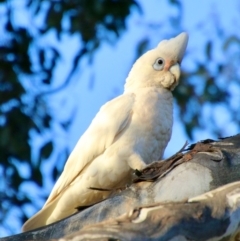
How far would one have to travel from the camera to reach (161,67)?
405 centimetres

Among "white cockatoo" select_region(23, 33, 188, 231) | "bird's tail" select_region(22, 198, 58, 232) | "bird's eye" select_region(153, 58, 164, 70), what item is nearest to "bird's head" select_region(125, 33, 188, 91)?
"bird's eye" select_region(153, 58, 164, 70)

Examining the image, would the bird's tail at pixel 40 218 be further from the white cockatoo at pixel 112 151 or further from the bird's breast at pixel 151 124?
the bird's breast at pixel 151 124

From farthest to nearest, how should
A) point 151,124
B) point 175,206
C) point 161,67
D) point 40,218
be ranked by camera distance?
point 161,67, point 151,124, point 40,218, point 175,206

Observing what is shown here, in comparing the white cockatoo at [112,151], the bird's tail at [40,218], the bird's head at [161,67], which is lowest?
the bird's tail at [40,218]

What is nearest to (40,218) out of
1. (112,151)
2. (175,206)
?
(112,151)

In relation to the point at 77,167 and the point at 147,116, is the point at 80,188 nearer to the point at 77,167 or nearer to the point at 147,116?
the point at 77,167

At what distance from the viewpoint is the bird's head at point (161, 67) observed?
4.03 metres

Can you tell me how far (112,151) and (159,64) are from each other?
60 centimetres

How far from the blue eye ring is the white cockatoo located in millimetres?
185

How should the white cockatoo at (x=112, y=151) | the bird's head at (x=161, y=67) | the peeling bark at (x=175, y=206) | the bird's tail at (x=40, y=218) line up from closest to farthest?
the peeling bark at (x=175, y=206)
the bird's tail at (x=40, y=218)
the white cockatoo at (x=112, y=151)
the bird's head at (x=161, y=67)

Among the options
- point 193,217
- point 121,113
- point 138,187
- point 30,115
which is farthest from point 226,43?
point 193,217

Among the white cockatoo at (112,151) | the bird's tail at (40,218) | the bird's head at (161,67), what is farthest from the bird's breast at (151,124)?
the bird's tail at (40,218)

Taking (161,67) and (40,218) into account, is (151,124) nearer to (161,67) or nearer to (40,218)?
(161,67)

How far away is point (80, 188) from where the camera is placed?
3695mm
